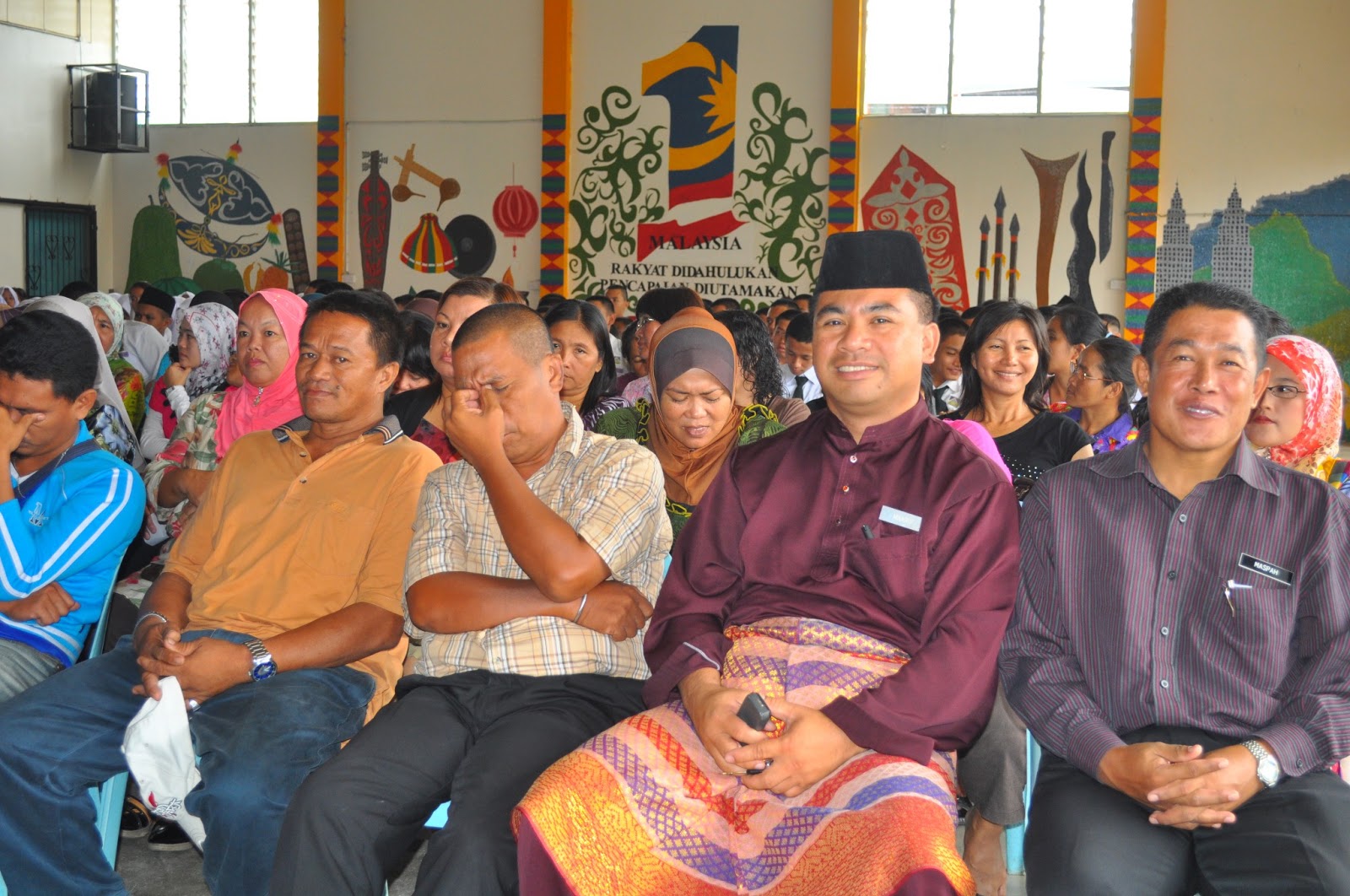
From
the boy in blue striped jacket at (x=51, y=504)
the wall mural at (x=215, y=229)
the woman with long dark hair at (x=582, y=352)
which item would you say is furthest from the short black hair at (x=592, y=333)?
the wall mural at (x=215, y=229)

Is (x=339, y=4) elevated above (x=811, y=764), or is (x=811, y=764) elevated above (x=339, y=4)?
(x=339, y=4)

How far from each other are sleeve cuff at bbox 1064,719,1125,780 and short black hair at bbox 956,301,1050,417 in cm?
216

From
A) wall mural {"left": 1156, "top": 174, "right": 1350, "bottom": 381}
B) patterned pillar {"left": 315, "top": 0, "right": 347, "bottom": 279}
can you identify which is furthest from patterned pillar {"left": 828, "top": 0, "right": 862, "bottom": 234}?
patterned pillar {"left": 315, "top": 0, "right": 347, "bottom": 279}

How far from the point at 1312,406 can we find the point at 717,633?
151 cm

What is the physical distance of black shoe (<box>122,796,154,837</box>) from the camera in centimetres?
312

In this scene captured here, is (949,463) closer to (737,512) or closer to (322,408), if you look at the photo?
(737,512)

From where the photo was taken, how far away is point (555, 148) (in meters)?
12.7

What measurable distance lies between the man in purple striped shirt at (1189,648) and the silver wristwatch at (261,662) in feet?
4.86

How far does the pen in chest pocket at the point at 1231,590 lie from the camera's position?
6.64 ft

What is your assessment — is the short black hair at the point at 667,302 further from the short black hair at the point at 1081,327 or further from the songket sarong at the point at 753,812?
the songket sarong at the point at 753,812

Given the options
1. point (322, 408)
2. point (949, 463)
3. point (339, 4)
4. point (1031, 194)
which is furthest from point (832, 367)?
point (339, 4)

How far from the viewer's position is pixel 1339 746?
1.91m

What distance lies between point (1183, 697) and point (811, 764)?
2.22 ft

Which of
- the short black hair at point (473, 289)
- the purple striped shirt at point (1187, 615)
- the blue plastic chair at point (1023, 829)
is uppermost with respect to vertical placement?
the short black hair at point (473, 289)
